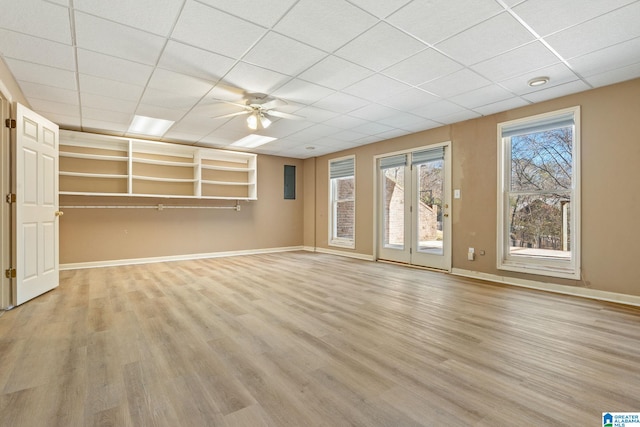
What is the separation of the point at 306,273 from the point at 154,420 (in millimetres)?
3655

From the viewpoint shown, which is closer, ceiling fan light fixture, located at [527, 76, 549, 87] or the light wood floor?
the light wood floor

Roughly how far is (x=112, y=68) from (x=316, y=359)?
3366 mm

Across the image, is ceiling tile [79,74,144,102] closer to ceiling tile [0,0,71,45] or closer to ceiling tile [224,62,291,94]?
ceiling tile [0,0,71,45]

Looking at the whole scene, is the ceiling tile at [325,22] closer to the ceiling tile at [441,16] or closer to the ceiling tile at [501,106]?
the ceiling tile at [441,16]

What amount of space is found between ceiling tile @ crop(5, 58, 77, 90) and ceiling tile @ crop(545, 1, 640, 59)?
Answer: 4.68 m

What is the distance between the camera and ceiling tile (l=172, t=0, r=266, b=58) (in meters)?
2.33

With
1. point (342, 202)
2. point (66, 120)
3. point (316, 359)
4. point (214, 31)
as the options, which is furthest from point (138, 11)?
point (342, 202)

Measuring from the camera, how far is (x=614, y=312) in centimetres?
313

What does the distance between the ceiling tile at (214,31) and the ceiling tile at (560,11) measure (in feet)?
6.61

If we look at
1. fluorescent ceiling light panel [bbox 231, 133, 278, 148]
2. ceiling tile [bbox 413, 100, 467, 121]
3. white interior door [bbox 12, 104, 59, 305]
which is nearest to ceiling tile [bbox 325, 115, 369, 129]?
ceiling tile [bbox 413, 100, 467, 121]

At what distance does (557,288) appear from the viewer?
399 cm

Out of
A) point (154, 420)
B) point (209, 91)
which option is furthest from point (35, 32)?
point (154, 420)

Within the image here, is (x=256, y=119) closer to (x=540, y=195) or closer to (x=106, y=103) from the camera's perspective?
(x=106, y=103)

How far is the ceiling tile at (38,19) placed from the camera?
2229 mm
